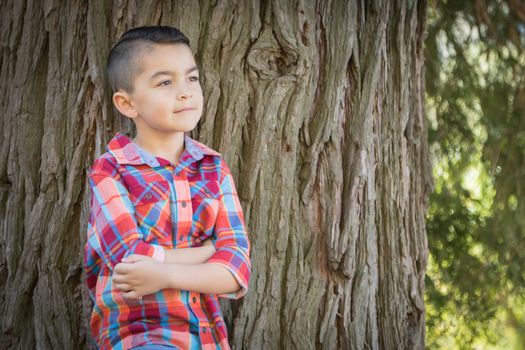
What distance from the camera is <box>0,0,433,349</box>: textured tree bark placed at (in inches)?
130

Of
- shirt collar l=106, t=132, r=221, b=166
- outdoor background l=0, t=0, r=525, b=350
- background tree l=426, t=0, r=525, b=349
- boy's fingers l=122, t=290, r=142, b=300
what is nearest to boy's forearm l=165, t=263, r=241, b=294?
boy's fingers l=122, t=290, r=142, b=300

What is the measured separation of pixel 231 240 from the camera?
111 inches

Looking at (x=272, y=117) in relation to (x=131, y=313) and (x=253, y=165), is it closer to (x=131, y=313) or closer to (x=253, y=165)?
(x=253, y=165)

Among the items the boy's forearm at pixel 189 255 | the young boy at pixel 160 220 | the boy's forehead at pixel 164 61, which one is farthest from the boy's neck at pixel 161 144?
the boy's forearm at pixel 189 255

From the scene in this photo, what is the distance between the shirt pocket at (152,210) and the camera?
9.12 ft

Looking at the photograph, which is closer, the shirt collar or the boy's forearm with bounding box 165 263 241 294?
the boy's forearm with bounding box 165 263 241 294

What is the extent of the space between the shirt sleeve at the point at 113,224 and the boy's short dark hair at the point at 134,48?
0.36 metres

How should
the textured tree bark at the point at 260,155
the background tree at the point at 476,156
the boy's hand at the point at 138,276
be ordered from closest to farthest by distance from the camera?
the boy's hand at the point at 138,276 < the textured tree bark at the point at 260,155 < the background tree at the point at 476,156

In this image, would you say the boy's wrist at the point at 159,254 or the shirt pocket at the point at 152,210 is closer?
the boy's wrist at the point at 159,254

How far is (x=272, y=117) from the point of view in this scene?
331 centimetres

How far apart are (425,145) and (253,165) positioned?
1110 mm

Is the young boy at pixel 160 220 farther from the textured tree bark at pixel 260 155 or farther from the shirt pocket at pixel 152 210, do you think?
the textured tree bark at pixel 260 155

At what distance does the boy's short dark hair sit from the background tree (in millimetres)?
2845

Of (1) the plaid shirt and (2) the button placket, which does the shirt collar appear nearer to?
(1) the plaid shirt
